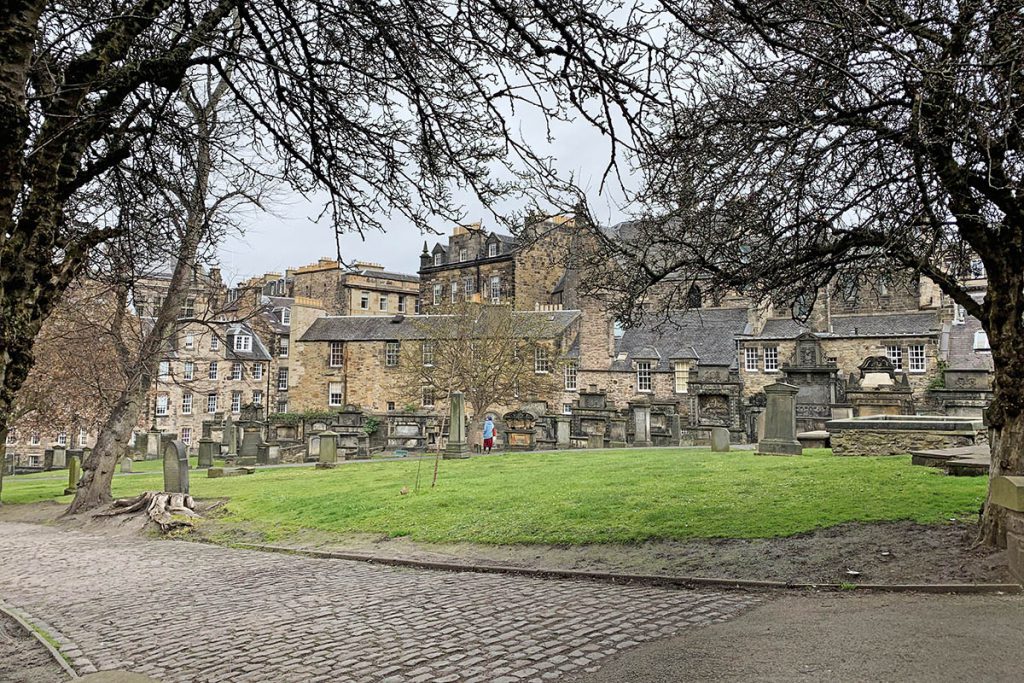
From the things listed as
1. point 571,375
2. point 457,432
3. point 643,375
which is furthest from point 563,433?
point 571,375

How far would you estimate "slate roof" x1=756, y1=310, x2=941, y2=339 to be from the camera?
151ft

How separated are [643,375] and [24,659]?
4502 cm

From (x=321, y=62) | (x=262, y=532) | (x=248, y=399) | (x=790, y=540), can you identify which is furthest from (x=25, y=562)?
(x=248, y=399)

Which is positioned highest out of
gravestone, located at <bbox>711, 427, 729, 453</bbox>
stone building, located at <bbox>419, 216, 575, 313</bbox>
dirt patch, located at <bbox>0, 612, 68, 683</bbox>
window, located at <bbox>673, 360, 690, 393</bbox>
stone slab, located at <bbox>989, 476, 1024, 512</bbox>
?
stone building, located at <bbox>419, 216, 575, 313</bbox>

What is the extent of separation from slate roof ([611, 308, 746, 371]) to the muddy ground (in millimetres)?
37601

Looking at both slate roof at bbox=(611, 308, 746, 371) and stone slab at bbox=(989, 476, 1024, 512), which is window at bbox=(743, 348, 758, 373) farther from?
stone slab at bbox=(989, 476, 1024, 512)

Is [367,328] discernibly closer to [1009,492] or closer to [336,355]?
[336,355]

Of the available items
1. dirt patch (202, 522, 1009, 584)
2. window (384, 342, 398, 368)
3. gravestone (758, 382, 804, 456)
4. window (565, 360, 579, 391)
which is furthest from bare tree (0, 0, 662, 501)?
window (384, 342, 398, 368)

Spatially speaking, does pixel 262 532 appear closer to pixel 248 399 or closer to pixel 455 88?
pixel 455 88

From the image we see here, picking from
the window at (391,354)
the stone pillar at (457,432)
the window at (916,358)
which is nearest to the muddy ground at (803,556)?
the stone pillar at (457,432)

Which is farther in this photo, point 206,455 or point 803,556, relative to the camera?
point 206,455

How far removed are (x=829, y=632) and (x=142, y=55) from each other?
292 inches

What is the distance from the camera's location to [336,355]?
58.2 meters

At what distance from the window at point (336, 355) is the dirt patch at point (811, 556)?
161 ft
